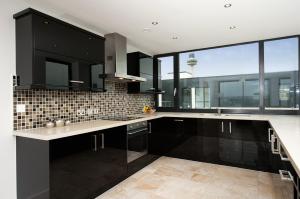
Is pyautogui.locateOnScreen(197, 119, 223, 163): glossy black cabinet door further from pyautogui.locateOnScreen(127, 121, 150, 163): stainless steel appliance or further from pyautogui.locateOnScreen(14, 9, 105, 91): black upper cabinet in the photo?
pyautogui.locateOnScreen(14, 9, 105, 91): black upper cabinet

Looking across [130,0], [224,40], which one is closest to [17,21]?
[130,0]

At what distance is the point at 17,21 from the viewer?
1992 mm

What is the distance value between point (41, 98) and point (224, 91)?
11.3 feet

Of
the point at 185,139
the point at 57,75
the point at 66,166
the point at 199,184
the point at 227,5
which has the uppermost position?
the point at 227,5

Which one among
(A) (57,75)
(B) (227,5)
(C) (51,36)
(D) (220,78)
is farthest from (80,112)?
(D) (220,78)

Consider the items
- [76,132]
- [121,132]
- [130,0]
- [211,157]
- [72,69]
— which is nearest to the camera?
[76,132]

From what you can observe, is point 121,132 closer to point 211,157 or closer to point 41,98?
point 41,98

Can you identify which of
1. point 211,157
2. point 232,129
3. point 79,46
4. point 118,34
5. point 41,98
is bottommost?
point 211,157

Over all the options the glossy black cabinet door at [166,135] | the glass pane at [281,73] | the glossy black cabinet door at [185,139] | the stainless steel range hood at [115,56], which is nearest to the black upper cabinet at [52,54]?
the stainless steel range hood at [115,56]

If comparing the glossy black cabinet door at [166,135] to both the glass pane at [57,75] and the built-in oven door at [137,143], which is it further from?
the glass pane at [57,75]

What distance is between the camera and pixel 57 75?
2.12 metres

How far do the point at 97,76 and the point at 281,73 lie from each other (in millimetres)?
3360

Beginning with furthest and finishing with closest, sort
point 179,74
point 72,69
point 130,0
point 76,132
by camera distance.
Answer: point 179,74 < point 72,69 < point 130,0 < point 76,132

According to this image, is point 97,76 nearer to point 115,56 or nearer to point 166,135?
point 115,56
